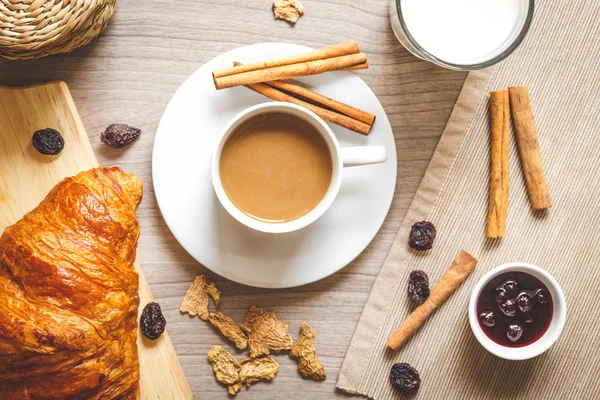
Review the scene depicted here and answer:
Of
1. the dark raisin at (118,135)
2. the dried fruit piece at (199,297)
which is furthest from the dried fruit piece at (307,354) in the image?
the dark raisin at (118,135)

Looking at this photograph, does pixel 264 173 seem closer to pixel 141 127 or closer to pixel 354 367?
pixel 141 127

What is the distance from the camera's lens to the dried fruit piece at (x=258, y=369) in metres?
1.60

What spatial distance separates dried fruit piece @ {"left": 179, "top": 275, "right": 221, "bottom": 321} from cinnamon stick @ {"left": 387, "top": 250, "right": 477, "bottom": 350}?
1.65 ft

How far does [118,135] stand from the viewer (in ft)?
5.04

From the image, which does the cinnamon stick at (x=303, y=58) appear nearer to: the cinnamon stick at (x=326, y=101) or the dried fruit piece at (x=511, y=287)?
the cinnamon stick at (x=326, y=101)

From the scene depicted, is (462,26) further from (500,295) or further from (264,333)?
(264,333)

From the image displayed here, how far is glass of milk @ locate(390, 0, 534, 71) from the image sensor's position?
1490mm

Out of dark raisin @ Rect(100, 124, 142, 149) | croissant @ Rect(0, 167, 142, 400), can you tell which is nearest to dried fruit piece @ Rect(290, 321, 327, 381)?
→ croissant @ Rect(0, 167, 142, 400)

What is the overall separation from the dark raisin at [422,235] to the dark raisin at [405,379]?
33 centimetres

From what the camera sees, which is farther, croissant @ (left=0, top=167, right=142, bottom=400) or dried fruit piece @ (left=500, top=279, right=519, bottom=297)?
dried fruit piece @ (left=500, top=279, right=519, bottom=297)

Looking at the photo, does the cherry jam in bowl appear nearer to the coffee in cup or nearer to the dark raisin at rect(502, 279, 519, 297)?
the dark raisin at rect(502, 279, 519, 297)

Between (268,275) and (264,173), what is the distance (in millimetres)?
269

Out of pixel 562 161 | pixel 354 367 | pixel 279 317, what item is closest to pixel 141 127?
pixel 279 317

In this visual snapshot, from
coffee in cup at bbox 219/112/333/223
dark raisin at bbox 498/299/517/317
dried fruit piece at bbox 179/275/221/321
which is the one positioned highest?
coffee in cup at bbox 219/112/333/223
